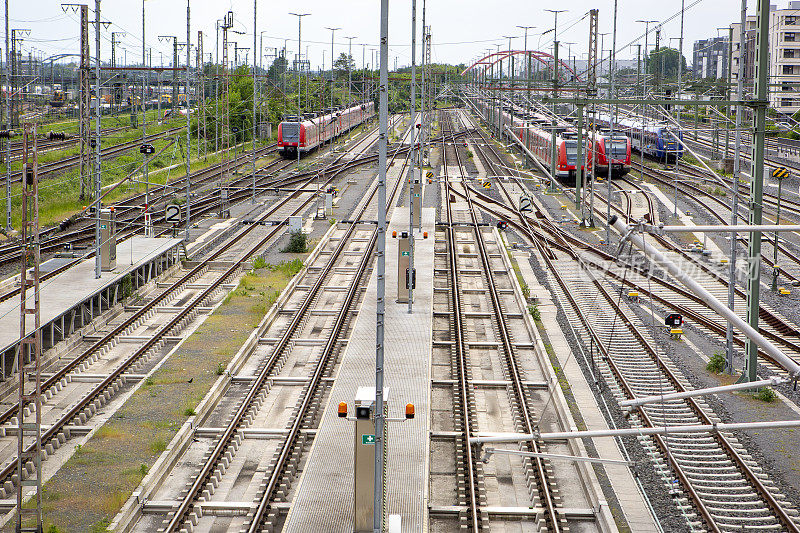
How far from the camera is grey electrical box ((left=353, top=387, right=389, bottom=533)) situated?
10.8 metres

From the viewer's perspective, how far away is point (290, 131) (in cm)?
5881

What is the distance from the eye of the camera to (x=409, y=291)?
2208 centimetres

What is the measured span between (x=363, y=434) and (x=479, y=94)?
3213 inches

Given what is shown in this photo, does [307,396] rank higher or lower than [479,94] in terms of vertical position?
lower

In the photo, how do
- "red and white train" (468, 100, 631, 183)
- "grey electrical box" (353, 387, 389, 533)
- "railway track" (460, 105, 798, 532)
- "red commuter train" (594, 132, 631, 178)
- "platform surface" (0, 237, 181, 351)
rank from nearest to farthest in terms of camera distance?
1. "grey electrical box" (353, 387, 389, 533)
2. "railway track" (460, 105, 798, 532)
3. "platform surface" (0, 237, 181, 351)
4. "red and white train" (468, 100, 631, 183)
5. "red commuter train" (594, 132, 631, 178)

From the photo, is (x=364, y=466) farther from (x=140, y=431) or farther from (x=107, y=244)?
(x=107, y=244)

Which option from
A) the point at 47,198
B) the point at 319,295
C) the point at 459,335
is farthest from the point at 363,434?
the point at 47,198

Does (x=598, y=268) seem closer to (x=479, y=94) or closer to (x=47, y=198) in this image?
(x=47, y=198)

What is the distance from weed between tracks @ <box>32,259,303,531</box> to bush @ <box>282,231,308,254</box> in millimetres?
8447

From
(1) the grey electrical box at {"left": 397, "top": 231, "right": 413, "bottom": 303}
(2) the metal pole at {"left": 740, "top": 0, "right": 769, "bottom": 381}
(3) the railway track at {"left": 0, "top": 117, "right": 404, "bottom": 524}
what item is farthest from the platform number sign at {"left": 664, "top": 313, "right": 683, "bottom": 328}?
(3) the railway track at {"left": 0, "top": 117, "right": 404, "bottom": 524}

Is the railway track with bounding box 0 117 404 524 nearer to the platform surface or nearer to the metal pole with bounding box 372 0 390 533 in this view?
the platform surface

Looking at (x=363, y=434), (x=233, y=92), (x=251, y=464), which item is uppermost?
(x=233, y=92)

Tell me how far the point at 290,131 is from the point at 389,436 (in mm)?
46544

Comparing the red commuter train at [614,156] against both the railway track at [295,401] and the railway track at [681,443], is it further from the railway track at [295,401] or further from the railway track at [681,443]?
the railway track at [681,443]
